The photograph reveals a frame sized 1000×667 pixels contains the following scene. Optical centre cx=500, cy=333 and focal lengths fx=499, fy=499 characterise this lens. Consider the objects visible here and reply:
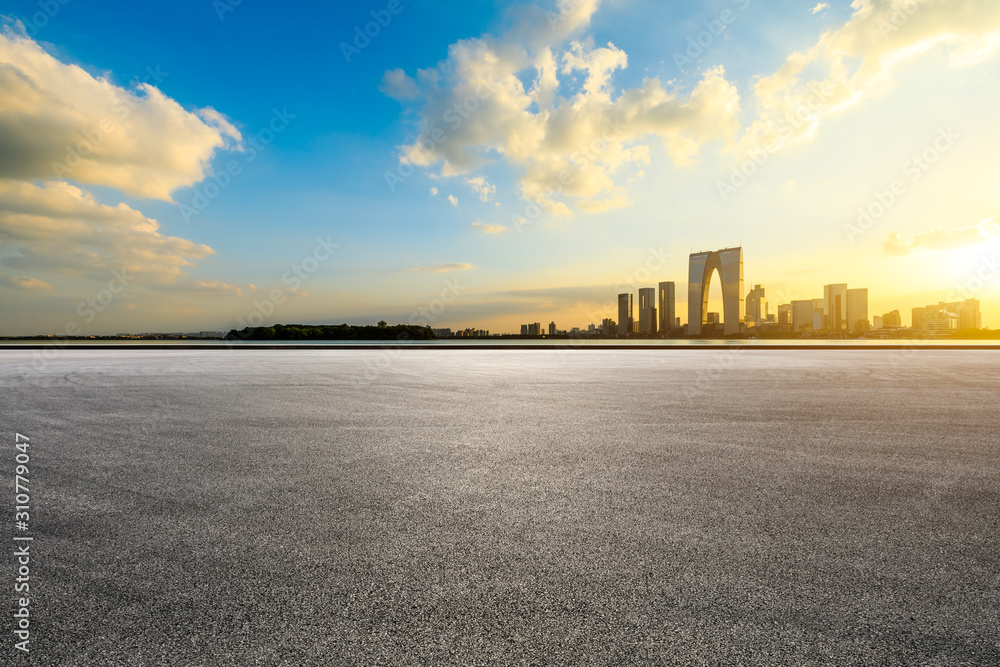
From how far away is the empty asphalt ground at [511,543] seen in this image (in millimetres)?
2518

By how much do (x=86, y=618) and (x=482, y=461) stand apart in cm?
383

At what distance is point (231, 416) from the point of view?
902 centimetres

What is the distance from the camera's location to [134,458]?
20.0ft

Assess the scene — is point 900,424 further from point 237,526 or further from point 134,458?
point 134,458

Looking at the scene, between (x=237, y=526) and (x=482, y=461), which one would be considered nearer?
(x=237, y=526)

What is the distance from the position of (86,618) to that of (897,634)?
4303mm

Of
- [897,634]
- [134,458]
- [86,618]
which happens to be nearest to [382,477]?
[86,618]

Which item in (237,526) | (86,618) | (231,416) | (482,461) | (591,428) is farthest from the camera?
(231,416)

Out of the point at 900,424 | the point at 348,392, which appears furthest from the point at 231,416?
the point at 900,424

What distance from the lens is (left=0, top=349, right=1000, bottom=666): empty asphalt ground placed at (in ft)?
8.26

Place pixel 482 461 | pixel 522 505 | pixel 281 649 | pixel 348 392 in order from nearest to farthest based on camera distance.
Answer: pixel 281 649, pixel 522 505, pixel 482 461, pixel 348 392

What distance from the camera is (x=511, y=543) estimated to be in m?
3.61

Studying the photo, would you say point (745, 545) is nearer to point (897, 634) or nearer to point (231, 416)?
point (897, 634)

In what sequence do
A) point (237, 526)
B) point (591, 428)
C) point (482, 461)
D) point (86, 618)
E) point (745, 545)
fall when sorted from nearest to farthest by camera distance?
1. point (86, 618)
2. point (745, 545)
3. point (237, 526)
4. point (482, 461)
5. point (591, 428)
